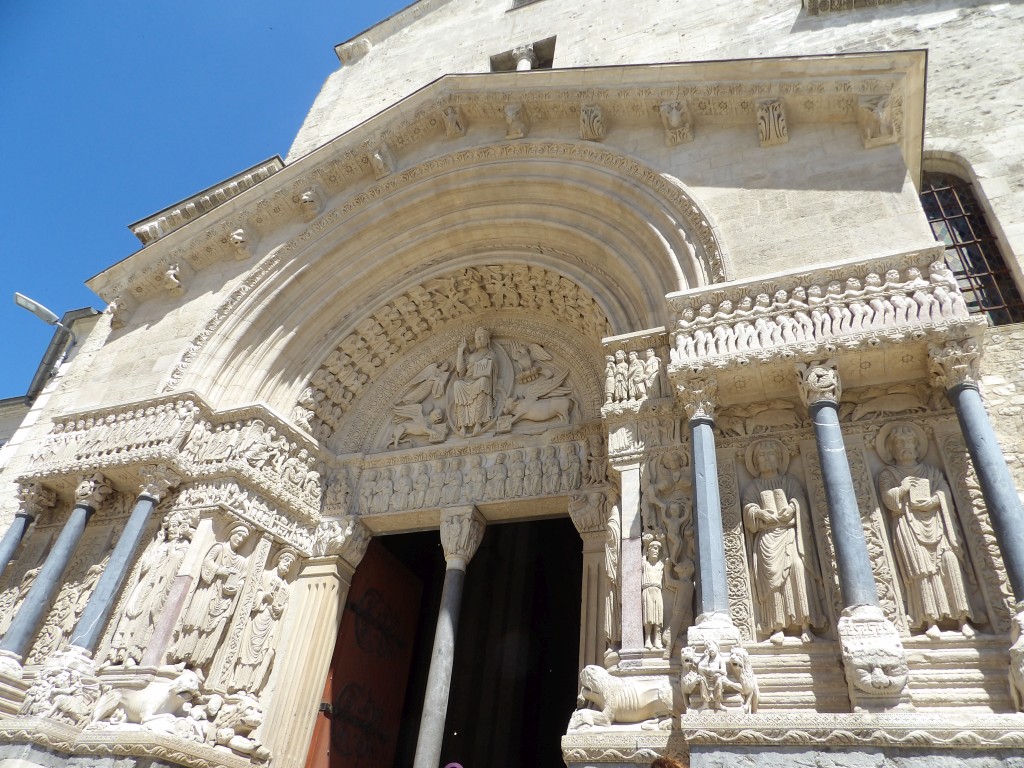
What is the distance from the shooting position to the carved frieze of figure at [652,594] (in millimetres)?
4914

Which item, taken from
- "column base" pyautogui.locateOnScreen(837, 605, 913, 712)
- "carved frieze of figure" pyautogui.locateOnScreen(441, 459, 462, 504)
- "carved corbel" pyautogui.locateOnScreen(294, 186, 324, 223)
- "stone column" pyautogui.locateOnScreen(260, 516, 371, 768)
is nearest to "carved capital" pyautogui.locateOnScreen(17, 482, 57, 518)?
"stone column" pyautogui.locateOnScreen(260, 516, 371, 768)

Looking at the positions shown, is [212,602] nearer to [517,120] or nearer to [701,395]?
[701,395]

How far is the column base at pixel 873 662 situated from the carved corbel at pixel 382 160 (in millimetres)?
7129

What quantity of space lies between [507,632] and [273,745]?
4.68 meters

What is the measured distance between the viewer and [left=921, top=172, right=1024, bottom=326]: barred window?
275 inches

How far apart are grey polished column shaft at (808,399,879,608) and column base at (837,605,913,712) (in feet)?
0.44

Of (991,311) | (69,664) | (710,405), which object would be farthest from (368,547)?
(991,311)

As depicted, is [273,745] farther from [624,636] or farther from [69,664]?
[624,636]

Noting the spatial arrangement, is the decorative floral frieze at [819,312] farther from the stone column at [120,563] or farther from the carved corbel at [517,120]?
the stone column at [120,563]

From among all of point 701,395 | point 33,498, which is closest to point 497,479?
point 701,395

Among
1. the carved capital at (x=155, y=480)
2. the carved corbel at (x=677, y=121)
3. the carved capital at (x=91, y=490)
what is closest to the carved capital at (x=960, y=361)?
the carved corbel at (x=677, y=121)

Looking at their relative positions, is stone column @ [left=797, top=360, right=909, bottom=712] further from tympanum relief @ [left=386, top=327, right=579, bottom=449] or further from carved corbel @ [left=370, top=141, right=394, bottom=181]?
carved corbel @ [left=370, top=141, right=394, bottom=181]

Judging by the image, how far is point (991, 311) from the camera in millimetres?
6977

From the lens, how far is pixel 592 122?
24.6ft
